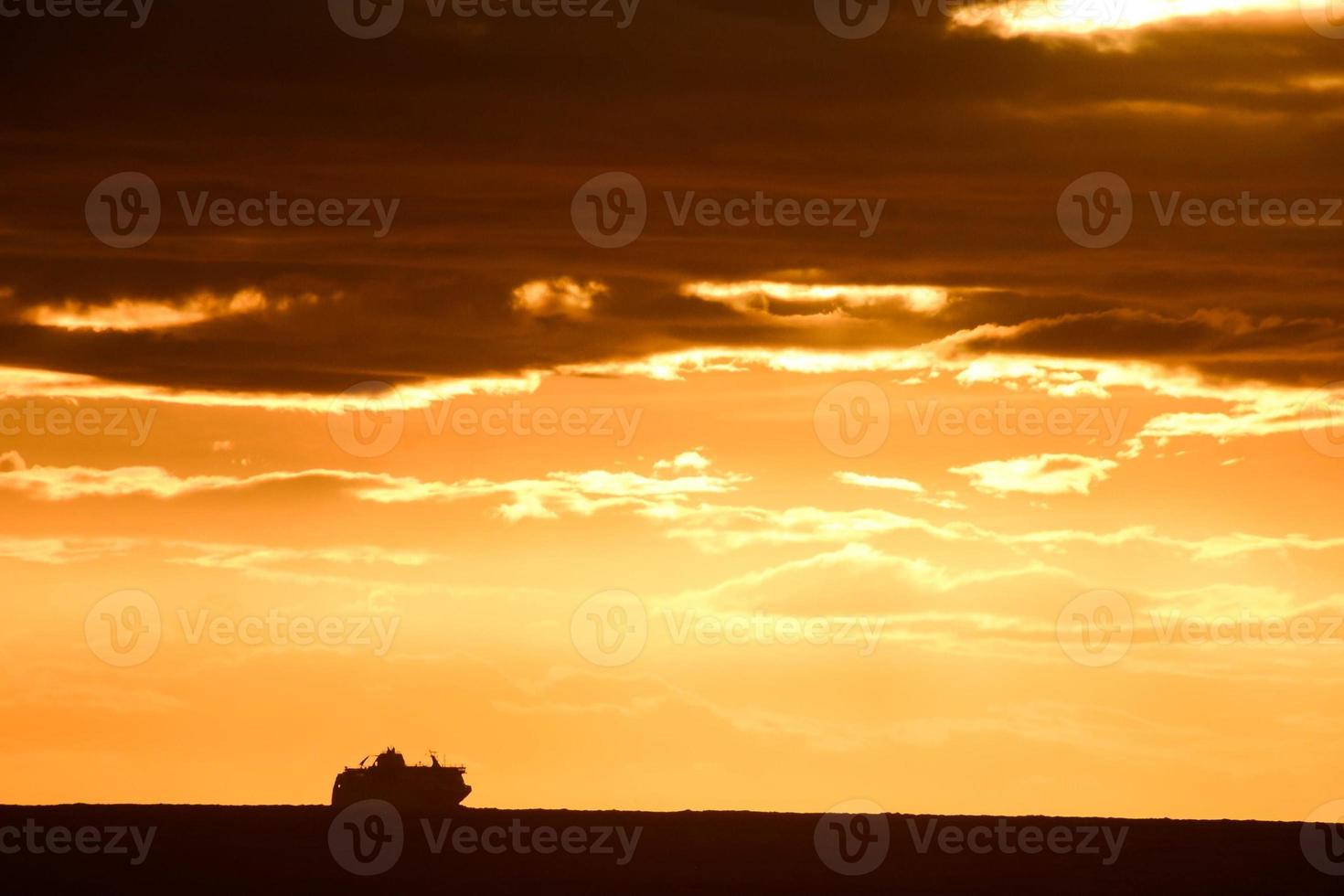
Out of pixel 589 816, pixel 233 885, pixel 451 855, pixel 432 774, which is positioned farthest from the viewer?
pixel 589 816

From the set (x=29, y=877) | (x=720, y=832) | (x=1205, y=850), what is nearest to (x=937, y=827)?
(x=720, y=832)

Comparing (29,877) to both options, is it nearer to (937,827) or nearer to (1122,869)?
(1122,869)

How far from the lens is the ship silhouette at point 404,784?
111 meters

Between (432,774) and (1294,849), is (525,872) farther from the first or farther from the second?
(1294,849)

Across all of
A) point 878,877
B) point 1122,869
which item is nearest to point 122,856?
point 878,877

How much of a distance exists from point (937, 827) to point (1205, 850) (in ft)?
100

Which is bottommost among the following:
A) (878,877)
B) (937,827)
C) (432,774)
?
(878,877)

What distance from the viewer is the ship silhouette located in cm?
11081

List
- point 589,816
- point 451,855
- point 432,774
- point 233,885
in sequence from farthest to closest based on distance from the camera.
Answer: point 589,816, point 432,774, point 451,855, point 233,885

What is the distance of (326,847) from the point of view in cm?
10956

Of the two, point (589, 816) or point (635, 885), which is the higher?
point (589, 816)

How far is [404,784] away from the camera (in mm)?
111000

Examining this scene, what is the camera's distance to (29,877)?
298ft

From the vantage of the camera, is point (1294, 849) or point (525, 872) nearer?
point (525, 872)
